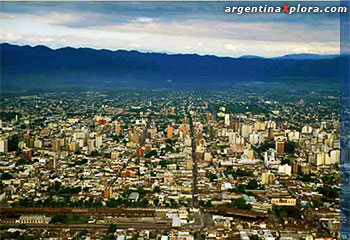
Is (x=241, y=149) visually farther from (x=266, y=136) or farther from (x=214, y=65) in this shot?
(x=214, y=65)

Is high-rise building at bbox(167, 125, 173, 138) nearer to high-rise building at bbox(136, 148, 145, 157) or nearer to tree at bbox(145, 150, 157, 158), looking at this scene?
tree at bbox(145, 150, 157, 158)

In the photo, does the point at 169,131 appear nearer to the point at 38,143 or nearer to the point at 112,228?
the point at 38,143

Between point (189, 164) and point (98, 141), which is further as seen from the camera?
point (98, 141)

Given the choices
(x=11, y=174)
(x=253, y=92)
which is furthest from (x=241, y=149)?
(x=253, y=92)

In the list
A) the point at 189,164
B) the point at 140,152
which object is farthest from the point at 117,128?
the point at 189,164

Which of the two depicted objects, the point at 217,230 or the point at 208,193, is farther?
the point at 208,193

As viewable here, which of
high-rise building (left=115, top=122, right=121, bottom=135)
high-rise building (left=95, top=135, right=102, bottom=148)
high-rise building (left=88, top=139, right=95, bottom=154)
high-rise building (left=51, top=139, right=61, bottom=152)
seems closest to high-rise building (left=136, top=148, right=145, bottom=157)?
high-rise building (left=88, top=139, right=95, bottom=154)
